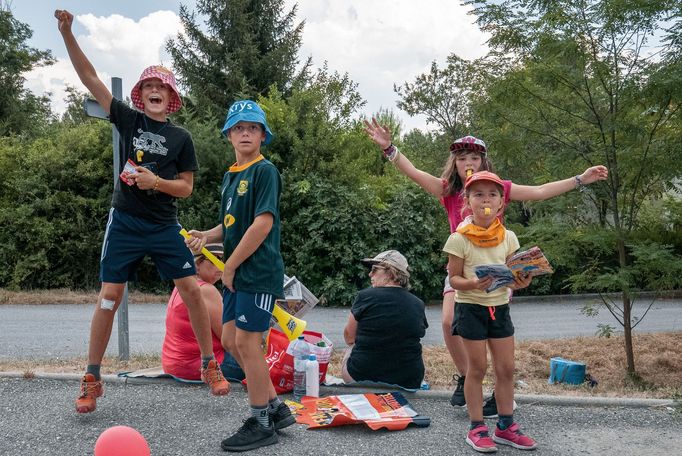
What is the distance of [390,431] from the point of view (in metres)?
3.89

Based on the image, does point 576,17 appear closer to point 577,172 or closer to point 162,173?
point 577,172

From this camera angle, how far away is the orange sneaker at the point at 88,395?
157 inches

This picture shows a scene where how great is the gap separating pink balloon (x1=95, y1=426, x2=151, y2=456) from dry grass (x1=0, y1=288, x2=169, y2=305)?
392 inches

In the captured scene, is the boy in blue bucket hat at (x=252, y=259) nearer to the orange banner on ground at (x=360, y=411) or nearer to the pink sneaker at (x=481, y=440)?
the orange banner on ground at (x=360, y=411)

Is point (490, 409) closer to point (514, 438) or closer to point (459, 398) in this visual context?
point (459, 398)

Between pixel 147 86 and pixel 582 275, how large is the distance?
179 inches

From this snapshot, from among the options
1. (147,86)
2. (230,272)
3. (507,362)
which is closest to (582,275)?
(507,362)

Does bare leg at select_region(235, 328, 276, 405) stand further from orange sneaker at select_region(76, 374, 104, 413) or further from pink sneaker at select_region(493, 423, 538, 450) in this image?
pink sneaker at select_region(493, 423, 538, 450)

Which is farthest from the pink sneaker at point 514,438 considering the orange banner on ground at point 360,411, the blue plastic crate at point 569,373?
the blue plastic crate at point 569,373

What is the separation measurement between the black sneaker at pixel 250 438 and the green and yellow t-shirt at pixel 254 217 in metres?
0.77

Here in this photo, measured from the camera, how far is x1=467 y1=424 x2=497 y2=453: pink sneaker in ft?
11.6

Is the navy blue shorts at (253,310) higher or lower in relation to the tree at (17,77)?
lower

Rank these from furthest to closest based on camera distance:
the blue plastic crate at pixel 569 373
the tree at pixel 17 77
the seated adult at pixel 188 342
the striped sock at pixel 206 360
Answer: the tree at pixel 17 77, the blue plastic crate at pixel 569 373, the seated adult at pixel 188 342, the striped sock at pixel 206 360

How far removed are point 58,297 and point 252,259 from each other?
32.6 ft
